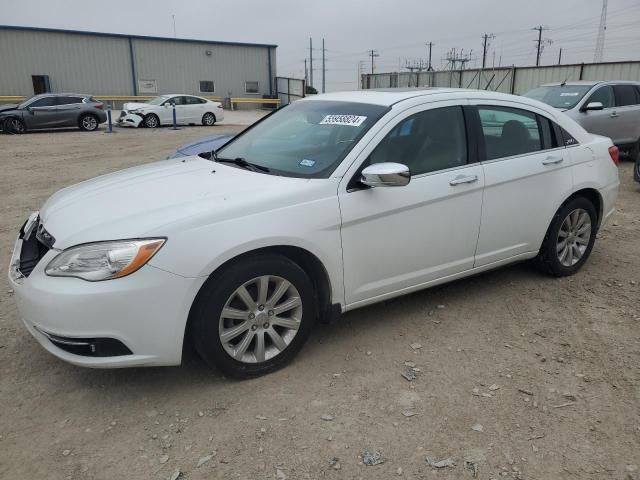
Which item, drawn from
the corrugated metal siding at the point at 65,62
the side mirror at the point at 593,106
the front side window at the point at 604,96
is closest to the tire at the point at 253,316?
the side mirror at the point at 593,106

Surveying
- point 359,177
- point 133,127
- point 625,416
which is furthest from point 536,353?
point 133,127

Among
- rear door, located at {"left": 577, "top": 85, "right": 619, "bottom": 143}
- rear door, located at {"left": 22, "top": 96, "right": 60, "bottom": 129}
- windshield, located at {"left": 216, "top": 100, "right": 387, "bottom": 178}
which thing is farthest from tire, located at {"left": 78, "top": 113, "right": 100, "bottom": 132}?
windshield, located at {"left": 216, "top": 100, "right": 387, "bottom": 178}

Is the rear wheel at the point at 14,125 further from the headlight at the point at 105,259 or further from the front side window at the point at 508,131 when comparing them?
the front side window at the point at 508,131

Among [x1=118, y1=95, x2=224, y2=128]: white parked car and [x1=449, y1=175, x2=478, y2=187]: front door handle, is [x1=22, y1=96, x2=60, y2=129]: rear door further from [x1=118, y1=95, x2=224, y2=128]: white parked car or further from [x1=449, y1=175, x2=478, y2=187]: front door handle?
[x1=449, y1=175, x2=478, y2=187]: front door handle

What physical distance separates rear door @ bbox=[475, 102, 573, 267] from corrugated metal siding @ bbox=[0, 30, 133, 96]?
107ft

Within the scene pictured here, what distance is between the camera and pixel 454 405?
2.93m

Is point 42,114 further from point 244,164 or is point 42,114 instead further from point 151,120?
point 244,164

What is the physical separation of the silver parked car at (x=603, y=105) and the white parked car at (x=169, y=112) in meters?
15.0

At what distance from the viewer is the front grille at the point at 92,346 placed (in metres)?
2.70

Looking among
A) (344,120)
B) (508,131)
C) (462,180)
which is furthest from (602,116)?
(344,120)

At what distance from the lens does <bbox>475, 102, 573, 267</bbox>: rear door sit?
3.95 meters

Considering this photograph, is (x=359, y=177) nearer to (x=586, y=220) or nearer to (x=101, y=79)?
(x=586, y=220)

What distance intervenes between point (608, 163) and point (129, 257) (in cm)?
412

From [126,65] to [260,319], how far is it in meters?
33.9
